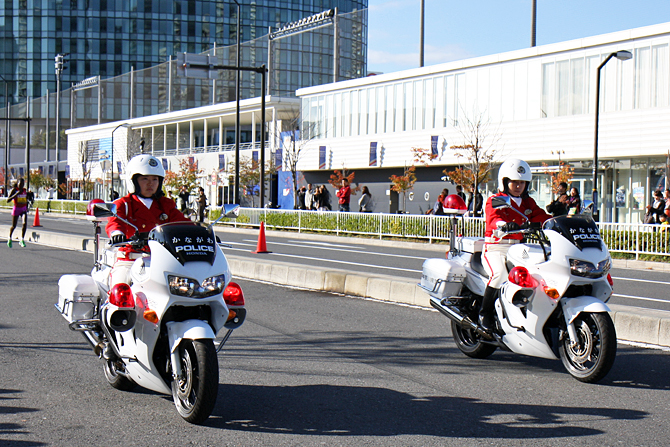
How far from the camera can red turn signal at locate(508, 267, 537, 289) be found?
611cm

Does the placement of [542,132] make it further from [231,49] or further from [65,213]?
[231,49]

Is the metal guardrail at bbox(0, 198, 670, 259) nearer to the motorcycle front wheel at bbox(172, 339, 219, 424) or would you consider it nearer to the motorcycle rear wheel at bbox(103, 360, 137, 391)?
the motorcycle rear wheel at bbox(103, 360, 137, 391)

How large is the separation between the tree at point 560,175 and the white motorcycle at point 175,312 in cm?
2773

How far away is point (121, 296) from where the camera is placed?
502cm

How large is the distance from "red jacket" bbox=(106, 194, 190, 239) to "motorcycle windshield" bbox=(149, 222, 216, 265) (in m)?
0.77

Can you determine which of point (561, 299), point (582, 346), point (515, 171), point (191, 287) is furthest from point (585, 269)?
point (191, 287)

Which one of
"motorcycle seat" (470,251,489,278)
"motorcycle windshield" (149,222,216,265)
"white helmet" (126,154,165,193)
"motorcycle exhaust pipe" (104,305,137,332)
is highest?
"white helmet" (126,154,165,193)

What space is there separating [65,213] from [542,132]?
1327 inches

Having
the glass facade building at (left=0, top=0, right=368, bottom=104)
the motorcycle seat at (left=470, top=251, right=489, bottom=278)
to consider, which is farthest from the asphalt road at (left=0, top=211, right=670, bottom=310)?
the glass facade building at (left=0, top=0, right=368, bottom=104)

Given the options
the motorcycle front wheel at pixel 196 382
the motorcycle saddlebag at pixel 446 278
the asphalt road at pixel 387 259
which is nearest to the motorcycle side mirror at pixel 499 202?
the motorcycle saddlebag at pixel 446 278

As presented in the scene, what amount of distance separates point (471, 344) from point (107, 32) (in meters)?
111

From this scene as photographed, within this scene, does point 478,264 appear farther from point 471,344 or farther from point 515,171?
point 515,171

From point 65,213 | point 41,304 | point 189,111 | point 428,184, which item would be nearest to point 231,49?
point 189,111

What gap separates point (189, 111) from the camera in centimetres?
6325
